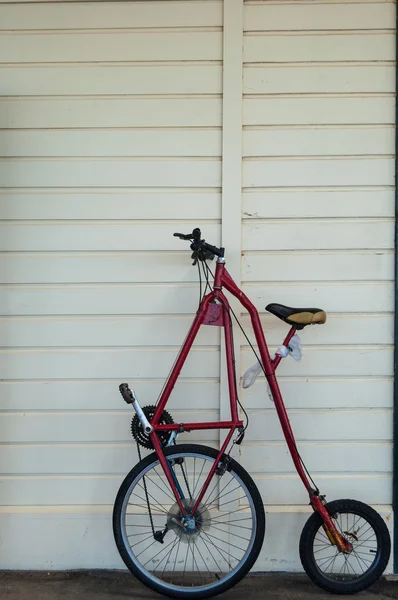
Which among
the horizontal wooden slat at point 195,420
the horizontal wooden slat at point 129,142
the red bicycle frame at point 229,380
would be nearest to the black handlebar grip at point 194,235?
the red bicycle frame at point 229,380

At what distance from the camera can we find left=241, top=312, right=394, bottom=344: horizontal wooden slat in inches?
112

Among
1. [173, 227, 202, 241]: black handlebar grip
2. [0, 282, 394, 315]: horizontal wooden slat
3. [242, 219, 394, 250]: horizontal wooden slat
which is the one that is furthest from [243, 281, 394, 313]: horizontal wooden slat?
[173, 227, 202, 241]: black handlebar grip

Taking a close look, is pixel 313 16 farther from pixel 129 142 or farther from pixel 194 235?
pixel 194 235

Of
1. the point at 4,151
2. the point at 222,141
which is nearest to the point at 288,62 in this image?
the point at 222,141

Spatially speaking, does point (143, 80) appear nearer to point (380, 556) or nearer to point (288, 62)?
point (288, 62)

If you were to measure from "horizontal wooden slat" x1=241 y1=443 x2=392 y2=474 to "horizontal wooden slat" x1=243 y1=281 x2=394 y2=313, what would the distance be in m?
0.69

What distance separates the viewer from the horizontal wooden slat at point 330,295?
2836mm

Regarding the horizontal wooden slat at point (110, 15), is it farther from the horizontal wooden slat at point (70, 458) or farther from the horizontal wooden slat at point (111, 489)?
the horizontal wooden slat at point (111, 489)

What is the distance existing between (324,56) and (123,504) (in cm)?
237

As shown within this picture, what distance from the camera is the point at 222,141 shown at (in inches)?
110

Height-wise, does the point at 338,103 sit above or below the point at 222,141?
above

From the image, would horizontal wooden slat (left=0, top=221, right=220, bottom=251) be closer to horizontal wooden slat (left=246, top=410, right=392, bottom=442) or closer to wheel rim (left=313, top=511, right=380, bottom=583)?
horizontal wooden slat (left=246, top=410, right=392, bottom=442)

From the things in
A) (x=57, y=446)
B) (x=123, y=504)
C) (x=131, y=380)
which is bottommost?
(x=123, y=504)

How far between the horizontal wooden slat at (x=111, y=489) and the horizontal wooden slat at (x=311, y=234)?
1170 millimetres
